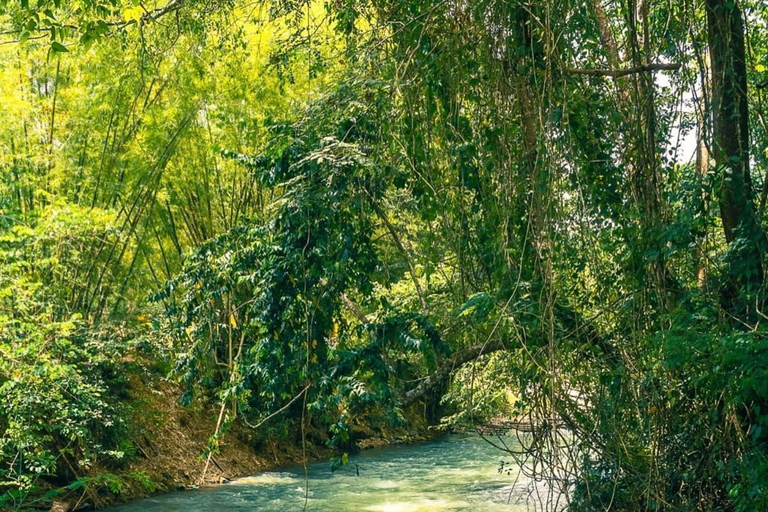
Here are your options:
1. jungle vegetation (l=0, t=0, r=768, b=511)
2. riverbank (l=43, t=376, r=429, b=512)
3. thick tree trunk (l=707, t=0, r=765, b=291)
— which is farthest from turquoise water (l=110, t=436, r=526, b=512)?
thick tree trunk (l=707, t=0, r=765, b=291)

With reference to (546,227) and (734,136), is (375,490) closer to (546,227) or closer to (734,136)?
(734,136)

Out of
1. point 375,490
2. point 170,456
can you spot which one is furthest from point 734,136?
point 170,456

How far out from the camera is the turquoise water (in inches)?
351

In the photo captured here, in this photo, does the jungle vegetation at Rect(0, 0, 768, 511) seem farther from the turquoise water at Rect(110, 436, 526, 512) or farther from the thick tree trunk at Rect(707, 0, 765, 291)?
the turquoise water at Rect(110, 436, 526, 512)

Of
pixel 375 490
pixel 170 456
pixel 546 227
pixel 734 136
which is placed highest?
pixel 734 136

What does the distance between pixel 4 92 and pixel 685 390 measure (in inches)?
284

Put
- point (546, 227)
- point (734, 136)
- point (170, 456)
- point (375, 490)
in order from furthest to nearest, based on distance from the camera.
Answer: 1. point (170, 456)
2. point (375, 490)
3. point (734, 136)
4. point (546, 227)

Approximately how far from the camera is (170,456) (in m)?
10.6

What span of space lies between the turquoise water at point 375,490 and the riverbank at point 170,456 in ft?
0.78

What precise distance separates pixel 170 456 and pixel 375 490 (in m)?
2.59

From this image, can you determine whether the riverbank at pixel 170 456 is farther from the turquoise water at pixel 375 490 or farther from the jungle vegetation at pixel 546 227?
the jungle vegetation at pixel 546 227

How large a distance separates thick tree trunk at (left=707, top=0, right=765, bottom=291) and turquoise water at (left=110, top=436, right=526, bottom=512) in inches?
146

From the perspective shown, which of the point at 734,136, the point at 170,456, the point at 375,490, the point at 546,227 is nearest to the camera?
the point at 546,227

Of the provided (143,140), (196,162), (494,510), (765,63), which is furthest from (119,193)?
(765,63)
